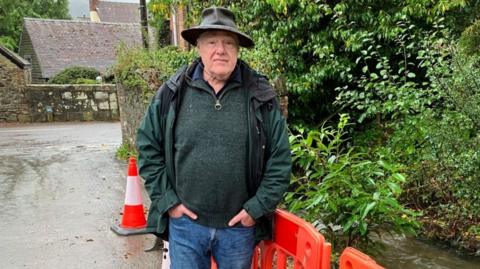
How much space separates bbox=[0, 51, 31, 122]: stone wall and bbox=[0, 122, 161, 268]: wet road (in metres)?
10.1

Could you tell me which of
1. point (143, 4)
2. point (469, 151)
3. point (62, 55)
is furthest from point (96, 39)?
point (469, 151)

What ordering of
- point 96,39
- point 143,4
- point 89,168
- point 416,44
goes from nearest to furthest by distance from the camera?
1. point 416,44
2. point 89,168
3. point 143,4
4. point 96,39

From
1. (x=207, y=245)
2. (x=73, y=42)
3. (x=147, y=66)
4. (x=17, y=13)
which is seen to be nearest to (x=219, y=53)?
(x=207, y=245)

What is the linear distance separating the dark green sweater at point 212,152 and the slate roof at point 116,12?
188 feet

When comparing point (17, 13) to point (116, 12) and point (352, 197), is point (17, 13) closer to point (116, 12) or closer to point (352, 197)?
point (116, 12)

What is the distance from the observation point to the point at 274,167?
2443 mm

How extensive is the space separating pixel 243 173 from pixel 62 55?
36.4 metres

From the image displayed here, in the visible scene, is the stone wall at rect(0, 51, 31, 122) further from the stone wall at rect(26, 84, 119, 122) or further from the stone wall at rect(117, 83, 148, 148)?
the stone wall at rect(117, 83, 148, 148)

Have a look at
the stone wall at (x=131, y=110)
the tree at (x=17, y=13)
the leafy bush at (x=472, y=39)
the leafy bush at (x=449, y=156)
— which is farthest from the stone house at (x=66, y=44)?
the leafy bush at (x=472, y=39)

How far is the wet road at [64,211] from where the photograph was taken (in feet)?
14.8

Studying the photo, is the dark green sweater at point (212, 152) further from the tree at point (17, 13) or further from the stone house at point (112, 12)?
the stone house at point (112, 12)

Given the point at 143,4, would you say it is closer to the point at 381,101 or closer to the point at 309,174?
the point at 381,101

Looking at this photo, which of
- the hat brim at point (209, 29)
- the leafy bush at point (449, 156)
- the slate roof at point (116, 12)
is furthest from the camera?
the slate roof at point (116, 12)

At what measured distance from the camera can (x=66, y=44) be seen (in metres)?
36.8
